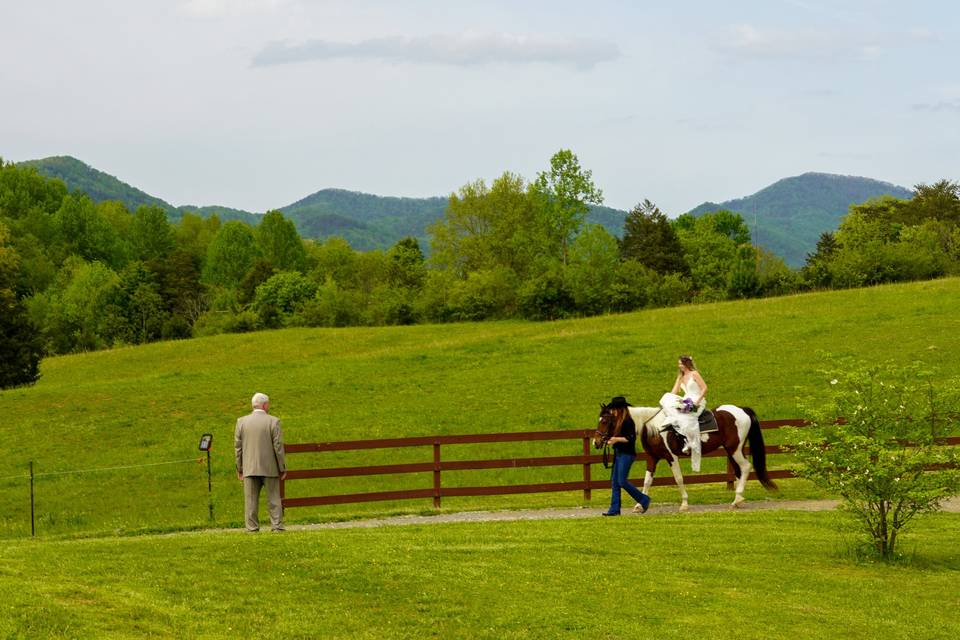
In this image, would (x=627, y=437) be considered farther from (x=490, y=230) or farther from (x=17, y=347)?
(x=490, y=230)

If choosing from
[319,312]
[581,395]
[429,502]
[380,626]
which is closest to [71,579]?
[380,626]

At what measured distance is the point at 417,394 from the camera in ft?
122

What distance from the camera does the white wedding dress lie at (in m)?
18.3

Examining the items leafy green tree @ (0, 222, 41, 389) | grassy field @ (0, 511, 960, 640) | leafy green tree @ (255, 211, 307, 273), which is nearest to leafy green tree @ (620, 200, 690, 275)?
leafy green tree @ (255, 211, 307, 273)

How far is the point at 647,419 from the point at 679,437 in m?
0.69

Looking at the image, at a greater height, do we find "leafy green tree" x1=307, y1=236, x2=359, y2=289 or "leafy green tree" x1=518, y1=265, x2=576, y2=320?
"leafy green tree" x1=307, y1=236, x2=359, y2=289

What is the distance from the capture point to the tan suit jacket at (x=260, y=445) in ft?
52.0

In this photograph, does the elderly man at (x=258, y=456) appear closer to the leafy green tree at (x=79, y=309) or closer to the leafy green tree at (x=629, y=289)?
the leafy green tree at (x=629, y=289)

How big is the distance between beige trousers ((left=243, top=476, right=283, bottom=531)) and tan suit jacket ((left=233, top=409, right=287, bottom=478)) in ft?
0.61

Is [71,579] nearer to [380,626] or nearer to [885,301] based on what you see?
[380,626]

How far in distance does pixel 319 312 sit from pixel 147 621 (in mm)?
70962

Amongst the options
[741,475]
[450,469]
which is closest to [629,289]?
[450,469]

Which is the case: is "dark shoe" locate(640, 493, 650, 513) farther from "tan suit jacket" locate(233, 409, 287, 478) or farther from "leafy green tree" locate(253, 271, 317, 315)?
"leafy green tree" locate(253, 271, 317, 315)

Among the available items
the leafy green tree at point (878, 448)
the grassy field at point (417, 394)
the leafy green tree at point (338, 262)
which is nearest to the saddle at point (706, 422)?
the grassy field at point (417, 394)
